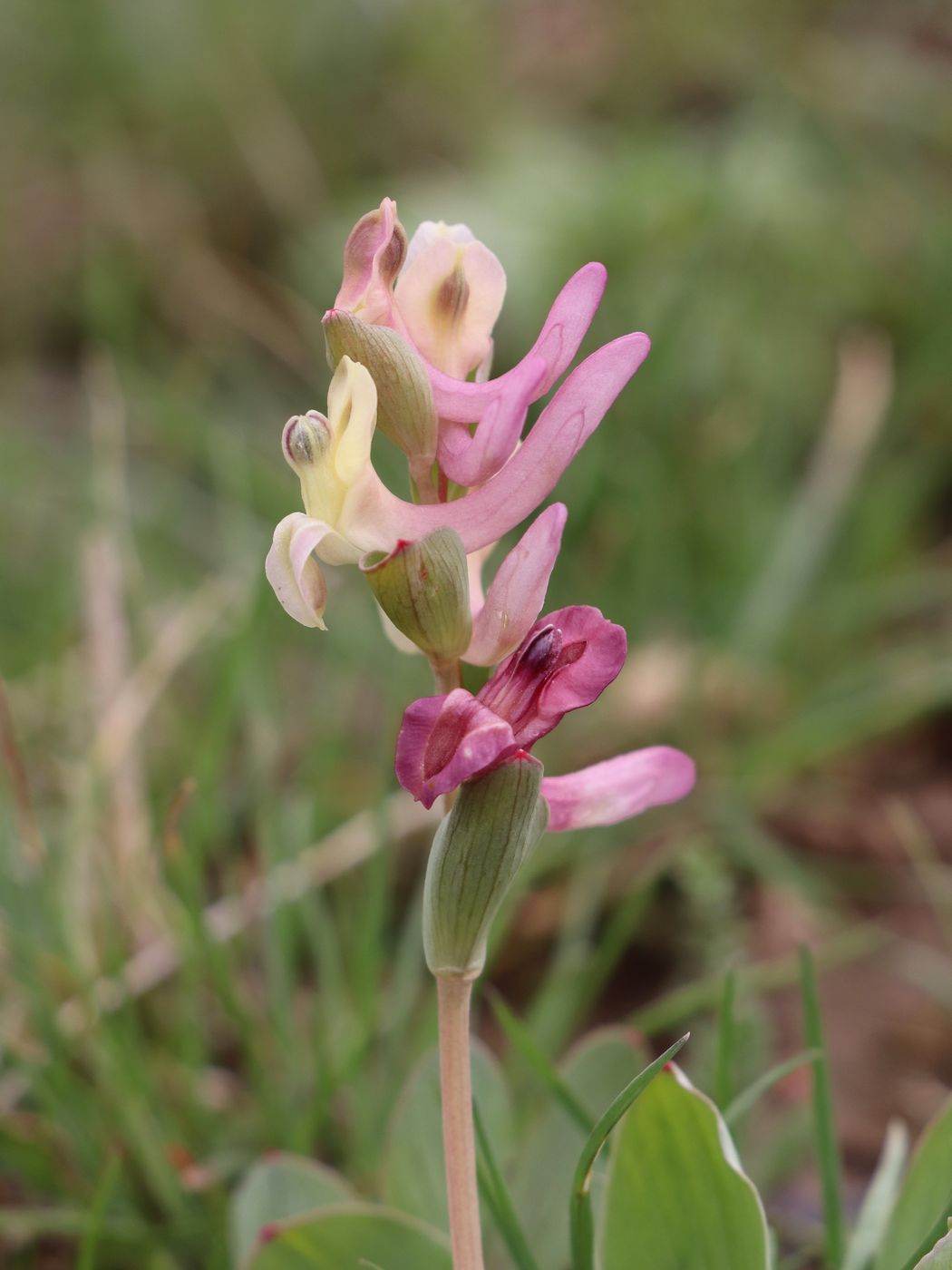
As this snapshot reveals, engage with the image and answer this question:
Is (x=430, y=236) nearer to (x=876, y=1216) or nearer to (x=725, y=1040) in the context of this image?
(x=725, y=1040)

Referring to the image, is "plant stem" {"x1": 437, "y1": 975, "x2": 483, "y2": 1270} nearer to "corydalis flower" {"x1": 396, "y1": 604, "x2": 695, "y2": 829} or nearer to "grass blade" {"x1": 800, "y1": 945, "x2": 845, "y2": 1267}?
"corydalis flower" {"x1": 396, "y1": 604, "x2": 695, "y2": 829}

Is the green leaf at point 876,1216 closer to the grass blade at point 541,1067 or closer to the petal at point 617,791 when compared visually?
the grass blade at point 541,1067

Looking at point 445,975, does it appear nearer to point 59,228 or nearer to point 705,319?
point 705,319

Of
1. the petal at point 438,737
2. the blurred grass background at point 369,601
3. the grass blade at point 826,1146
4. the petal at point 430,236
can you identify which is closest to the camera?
the petal at point 438,737


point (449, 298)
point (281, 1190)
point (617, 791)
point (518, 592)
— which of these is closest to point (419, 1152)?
point (281, 1190)

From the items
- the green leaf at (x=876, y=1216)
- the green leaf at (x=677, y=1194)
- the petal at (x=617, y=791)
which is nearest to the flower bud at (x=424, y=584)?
the petal at (x=617, y=791)

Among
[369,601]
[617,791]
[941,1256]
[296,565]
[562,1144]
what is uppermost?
[369,601]

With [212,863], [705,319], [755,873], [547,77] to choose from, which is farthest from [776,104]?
[212,863]

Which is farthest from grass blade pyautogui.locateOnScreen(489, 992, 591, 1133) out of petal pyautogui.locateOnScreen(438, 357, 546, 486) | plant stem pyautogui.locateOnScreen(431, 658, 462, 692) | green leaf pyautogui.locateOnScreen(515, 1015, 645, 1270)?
petal pyautogui.locateOnScreen(438, 357, 546, 486)
